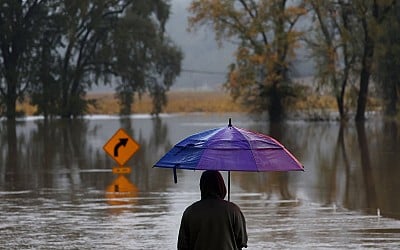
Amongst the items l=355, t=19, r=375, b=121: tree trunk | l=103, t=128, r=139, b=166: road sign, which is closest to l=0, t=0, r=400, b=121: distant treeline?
l=355, t=19, r=375, b=121: tree trunk

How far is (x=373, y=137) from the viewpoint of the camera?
4028cm

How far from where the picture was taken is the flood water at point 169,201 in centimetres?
1348

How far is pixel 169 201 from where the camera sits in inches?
727

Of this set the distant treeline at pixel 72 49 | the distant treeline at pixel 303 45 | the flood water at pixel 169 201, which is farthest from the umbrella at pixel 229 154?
the distant treeline at pixel 72 49

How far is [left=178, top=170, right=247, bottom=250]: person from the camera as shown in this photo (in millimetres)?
7016

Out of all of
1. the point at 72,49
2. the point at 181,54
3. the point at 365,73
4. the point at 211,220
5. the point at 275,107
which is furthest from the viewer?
the point at 181,54

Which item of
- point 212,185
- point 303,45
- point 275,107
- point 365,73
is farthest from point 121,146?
point 275,107

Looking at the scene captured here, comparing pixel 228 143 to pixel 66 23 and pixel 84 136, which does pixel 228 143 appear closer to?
pixel 84 136

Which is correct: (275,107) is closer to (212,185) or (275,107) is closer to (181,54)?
(181,54)

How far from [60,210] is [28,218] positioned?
1237mm

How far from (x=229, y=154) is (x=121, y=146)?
16.8 meters

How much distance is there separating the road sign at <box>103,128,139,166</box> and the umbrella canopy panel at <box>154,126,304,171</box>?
1611 cm

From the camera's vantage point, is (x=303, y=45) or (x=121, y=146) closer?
(x=121, y=146)

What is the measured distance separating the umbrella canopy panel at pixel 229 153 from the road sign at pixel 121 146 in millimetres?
16106
